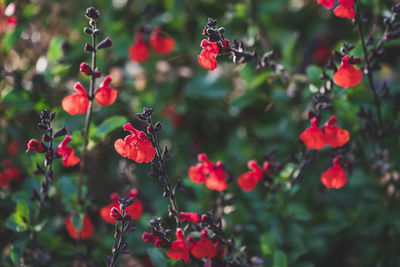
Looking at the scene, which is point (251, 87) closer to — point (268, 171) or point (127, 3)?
point (268, 171)

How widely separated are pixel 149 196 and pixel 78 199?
3.73 ft

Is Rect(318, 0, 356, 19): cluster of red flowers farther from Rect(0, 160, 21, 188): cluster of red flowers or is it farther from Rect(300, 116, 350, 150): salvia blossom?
Rect(0, 160, 21, 188): cluster of red flowers

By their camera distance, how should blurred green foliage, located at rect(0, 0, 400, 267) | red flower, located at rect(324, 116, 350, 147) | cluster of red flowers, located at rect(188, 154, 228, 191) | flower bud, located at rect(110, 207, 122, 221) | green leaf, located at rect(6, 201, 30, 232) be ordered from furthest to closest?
blurred green foliage, located at rect(0, 0, 400, 267) → green leaf, located at rect(6, 201, 30, 232) → cluster of red flowers, located at rect(188, 154, 228, 191) → red flower, located at rect(324, 116, 350, 147) → flower bud, located at rect(110, 207, 122, 221)

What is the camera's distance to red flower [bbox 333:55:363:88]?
1.83 meters

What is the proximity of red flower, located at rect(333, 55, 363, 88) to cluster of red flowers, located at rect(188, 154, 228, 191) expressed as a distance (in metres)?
0.76

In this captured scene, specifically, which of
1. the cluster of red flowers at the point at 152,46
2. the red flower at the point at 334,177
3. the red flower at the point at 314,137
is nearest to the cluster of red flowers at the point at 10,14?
the cluster of red flowers at the point at 152,46

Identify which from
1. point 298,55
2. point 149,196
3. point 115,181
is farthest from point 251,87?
Result: point 115,181

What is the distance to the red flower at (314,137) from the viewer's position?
192 cm

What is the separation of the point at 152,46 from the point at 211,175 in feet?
5.71

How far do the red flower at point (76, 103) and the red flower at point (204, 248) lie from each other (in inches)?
30.9

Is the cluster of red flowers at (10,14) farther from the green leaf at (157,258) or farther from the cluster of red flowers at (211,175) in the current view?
the green leaf at (157,258)

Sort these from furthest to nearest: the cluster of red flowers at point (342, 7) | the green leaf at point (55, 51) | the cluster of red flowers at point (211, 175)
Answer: the green leaf at point (55, 51) < the cluster of red flowers at point (211, 175) < the cluster of red flowers at point (342, 7)

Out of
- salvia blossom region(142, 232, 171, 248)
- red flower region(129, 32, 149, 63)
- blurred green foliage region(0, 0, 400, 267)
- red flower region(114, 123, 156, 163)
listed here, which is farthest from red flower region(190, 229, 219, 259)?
red flower region(129, 32, 149, 63)

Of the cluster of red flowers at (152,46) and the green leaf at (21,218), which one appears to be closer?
the green leaf at (21,218)
